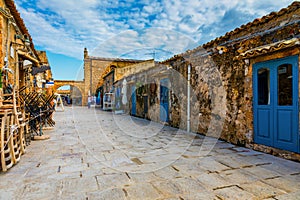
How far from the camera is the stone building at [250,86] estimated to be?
3.36 m

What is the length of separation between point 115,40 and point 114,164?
21.4ft

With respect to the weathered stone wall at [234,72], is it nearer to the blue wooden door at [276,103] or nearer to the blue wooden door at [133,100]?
the blue wooden door at [276,103]

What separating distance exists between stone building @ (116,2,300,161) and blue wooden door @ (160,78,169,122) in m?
0.98

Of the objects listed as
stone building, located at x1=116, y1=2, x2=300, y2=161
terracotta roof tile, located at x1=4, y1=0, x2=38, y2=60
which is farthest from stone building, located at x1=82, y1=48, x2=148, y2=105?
stone building, located at x1=116, y1=2, x2=300, y2=161

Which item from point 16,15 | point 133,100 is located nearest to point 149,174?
point 16,15

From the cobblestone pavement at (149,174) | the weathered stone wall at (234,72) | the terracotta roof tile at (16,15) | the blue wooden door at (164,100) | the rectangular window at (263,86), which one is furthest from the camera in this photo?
the blue wooden door at (164,100)

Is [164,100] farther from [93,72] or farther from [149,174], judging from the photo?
[93,72]

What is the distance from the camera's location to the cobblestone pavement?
2.13 metres

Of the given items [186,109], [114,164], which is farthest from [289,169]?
[186,109]

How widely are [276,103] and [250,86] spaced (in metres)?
0.67

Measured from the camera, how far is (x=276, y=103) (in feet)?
11.8

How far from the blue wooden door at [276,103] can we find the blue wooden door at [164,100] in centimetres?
393

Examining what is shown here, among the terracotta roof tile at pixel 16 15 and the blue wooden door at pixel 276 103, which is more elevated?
the terracotta roof tile at pixel 16 15

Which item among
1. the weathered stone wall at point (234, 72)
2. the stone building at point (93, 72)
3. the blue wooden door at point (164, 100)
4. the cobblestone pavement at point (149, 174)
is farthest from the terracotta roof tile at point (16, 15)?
the stone building at point (93, 72)
